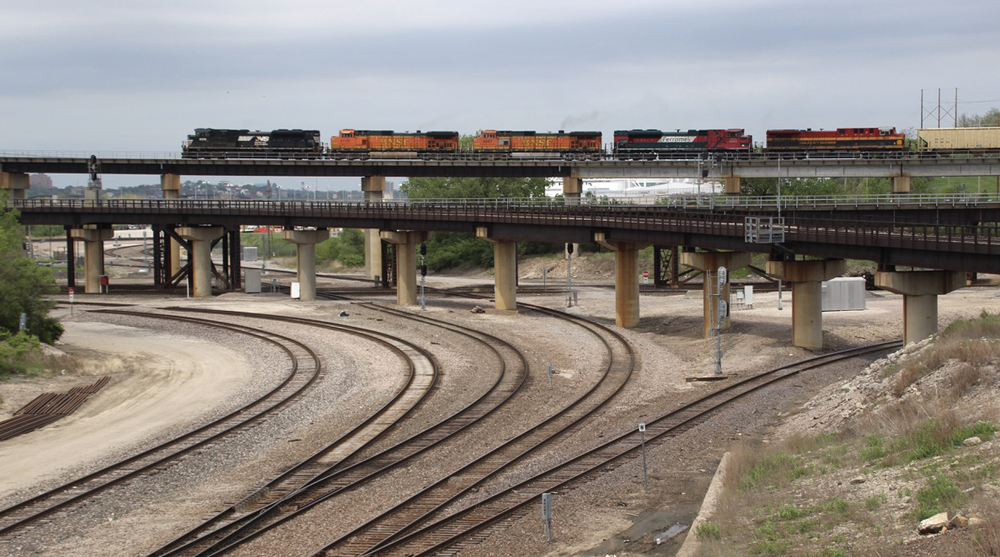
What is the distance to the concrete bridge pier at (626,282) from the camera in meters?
53.9

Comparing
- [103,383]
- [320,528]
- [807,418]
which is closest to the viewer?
[320,528]

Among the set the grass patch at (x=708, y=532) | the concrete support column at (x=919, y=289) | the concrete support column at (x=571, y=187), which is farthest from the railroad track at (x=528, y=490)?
the concrete support column at (x=571, y=187)

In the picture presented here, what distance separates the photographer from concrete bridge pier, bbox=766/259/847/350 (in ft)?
140

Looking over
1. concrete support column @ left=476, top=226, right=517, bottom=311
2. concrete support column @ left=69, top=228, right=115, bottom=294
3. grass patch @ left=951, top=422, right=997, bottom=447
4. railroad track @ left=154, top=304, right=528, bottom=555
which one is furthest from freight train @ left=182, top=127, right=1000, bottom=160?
grass patch @ left=951, top=422, right=997, bottom=447

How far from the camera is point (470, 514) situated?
66.7 feet

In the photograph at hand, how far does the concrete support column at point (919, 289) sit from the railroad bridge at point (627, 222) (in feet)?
0.13

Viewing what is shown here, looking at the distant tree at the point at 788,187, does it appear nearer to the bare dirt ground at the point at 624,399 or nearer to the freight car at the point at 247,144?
the bare dirt ground at the point at 624,399

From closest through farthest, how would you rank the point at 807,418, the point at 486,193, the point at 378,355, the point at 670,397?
1. the point at 807,418
2. the point at 670,397
3. the point at 378,355
4. the point at 486,193

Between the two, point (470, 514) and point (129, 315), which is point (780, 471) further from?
point (129, 315)

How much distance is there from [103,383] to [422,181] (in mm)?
81301

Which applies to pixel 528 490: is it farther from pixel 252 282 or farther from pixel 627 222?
pixel 252 282

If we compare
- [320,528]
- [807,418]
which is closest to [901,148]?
[807,418]

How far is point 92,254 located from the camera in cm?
7944

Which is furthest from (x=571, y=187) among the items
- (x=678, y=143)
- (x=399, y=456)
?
(x=399, y=456)
